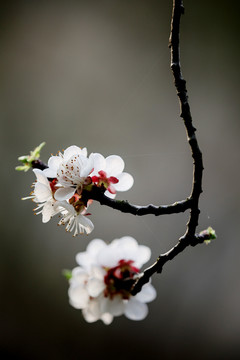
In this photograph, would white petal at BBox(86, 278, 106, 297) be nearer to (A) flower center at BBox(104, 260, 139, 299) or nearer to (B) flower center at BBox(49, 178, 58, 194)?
(A) flower center at BBox(104, 260, 139, 299)

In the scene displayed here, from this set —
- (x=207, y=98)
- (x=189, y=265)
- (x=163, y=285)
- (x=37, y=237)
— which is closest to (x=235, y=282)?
(x=189, y=265)

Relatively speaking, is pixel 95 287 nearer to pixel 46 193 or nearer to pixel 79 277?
pixel 79 277

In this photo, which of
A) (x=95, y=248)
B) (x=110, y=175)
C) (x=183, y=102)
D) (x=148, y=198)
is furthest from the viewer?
(x=148, y=198)

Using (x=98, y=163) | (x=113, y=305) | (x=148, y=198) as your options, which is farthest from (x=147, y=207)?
(x=148, y=198)

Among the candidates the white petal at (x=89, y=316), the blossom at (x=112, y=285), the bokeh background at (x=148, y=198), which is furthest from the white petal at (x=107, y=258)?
the bokeh background at (x=148, y=198)

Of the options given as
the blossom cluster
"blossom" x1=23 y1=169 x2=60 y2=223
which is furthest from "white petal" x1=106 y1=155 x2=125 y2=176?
"blossom" x1=23 y1=169 x2=60 y2=223

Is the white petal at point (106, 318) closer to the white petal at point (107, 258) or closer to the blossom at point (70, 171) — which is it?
the white petal at point (107, 258)
